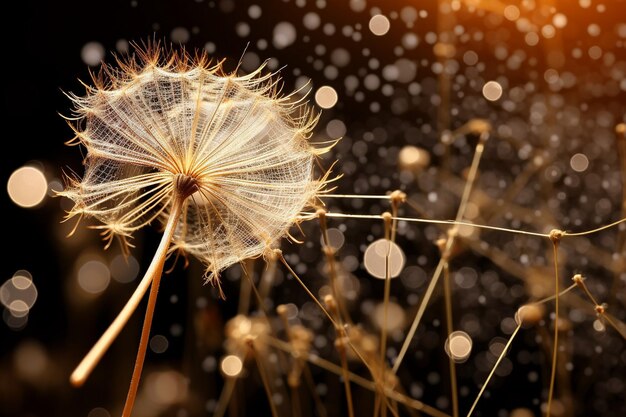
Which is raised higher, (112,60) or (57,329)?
(112,60)

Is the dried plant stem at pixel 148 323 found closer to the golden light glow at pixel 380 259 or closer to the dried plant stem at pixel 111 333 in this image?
the dried plant stem at pixel 111 333

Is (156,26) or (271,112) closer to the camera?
(271,112)

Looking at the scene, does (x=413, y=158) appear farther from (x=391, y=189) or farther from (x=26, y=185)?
(x=26, y=185)

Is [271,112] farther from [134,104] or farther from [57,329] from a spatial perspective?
[57,329]

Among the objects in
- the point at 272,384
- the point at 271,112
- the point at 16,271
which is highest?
the point at 271,112

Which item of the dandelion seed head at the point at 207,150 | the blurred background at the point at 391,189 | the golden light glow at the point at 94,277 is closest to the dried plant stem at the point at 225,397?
the blurred background at the point at 391,189

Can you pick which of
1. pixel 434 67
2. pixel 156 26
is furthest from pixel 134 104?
pixel 434 67

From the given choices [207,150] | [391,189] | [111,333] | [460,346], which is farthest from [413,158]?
[111,333]
